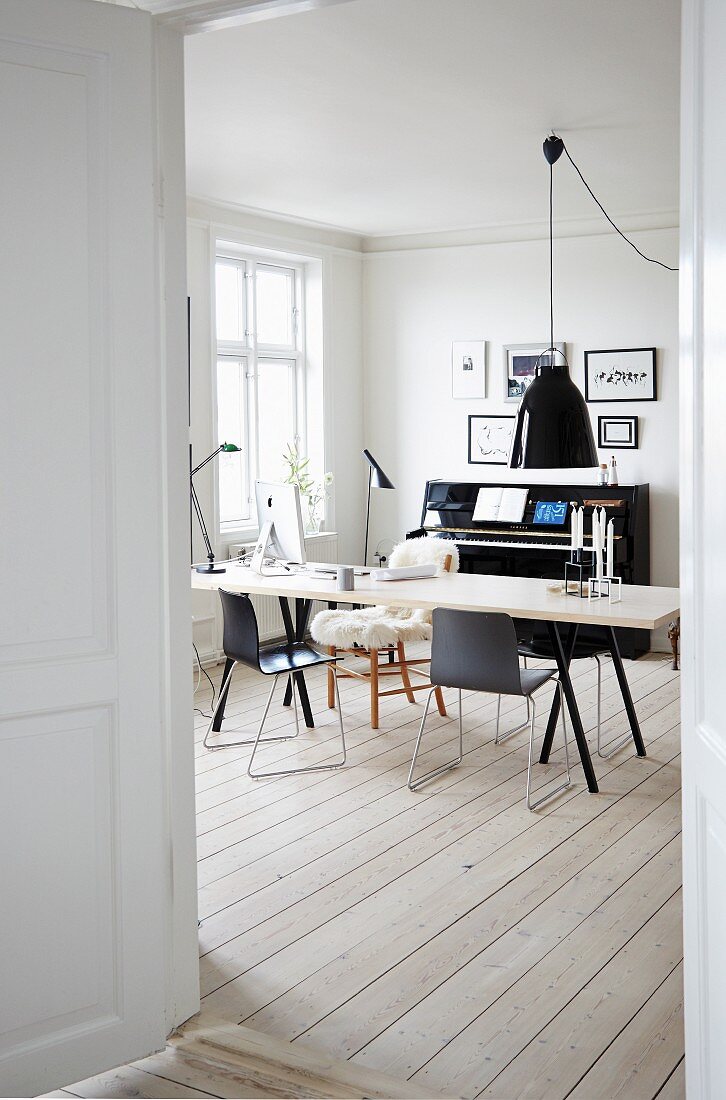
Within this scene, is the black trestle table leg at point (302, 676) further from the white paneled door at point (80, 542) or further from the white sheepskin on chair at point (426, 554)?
the white paneled door at point (80, 542)

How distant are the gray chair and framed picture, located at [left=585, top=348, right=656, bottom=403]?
10.9 ft

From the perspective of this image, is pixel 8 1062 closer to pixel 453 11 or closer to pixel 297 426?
pixel 453 11

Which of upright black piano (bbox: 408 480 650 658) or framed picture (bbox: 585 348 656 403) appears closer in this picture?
upright black piano (bbox: 408 480 650 658)

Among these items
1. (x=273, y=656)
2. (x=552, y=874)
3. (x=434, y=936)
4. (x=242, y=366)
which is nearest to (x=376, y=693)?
(x=273, y=656)

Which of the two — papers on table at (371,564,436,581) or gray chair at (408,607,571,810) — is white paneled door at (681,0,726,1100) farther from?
papers on table at (371,564,436,581)

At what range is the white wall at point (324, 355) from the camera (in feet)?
21.6

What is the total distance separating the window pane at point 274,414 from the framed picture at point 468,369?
1209 millimetres

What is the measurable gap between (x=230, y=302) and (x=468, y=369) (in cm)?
181

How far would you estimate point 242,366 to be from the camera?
287 inches

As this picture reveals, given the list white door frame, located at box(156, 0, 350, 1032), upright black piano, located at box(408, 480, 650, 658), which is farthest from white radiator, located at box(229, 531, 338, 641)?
white door frame, located at box(156, 0, 350, 1032)

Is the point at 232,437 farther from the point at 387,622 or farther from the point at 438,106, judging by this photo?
the point at 438,106

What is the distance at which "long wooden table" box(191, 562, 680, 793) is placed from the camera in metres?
4.20

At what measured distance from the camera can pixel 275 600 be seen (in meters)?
7.29

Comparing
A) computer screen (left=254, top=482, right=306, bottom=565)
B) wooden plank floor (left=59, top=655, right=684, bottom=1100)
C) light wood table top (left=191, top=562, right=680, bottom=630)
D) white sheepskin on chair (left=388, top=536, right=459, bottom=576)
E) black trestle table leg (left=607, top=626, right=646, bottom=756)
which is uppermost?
computer screen (left=254, top=482, right=306, bottom=565)
